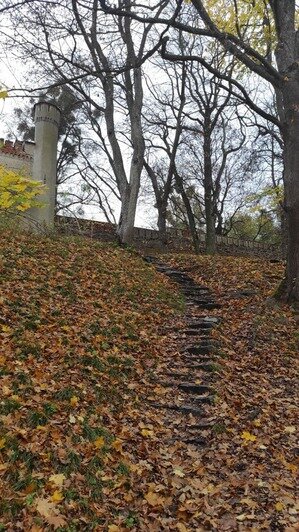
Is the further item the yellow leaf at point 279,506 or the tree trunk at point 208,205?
the tree trunk at point 208,205

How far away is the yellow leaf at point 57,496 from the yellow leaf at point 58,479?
3.0 inches

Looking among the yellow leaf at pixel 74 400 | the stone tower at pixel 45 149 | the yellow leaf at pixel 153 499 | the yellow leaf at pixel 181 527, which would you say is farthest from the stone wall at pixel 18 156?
the yellow leaf at pixel 181 527

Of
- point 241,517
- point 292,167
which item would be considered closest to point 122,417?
point 241,517

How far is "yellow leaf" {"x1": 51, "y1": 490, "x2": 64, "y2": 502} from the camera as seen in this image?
3145 mm

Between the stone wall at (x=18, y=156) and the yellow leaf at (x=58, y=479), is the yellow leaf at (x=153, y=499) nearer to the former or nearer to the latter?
the yellow leaf at (x=58, y=479)

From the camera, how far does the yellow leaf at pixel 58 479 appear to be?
330cm

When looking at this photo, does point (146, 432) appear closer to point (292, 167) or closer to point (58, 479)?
point (58, 479)

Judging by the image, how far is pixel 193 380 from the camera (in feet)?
19.2

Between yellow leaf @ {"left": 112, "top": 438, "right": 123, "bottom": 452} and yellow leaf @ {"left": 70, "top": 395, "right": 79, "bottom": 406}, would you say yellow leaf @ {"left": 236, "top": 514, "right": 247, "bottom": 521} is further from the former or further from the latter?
yellow leaf @ {"left": 70, "top": 395, "right": 79, "bottom": 406}

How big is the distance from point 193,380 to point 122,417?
1.48 m

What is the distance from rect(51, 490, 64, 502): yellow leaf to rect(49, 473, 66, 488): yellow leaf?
0.25 feet

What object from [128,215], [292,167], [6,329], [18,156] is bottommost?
[6,329]

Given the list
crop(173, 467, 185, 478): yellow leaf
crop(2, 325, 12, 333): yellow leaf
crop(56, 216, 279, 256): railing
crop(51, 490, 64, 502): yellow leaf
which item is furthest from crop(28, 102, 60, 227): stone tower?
crop(51, 490, 64, 502): yellow leaf

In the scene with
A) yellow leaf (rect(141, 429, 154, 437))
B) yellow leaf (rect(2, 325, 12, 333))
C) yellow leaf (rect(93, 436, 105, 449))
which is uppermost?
yellow leaf (rect(2, 325, 12, 333))
